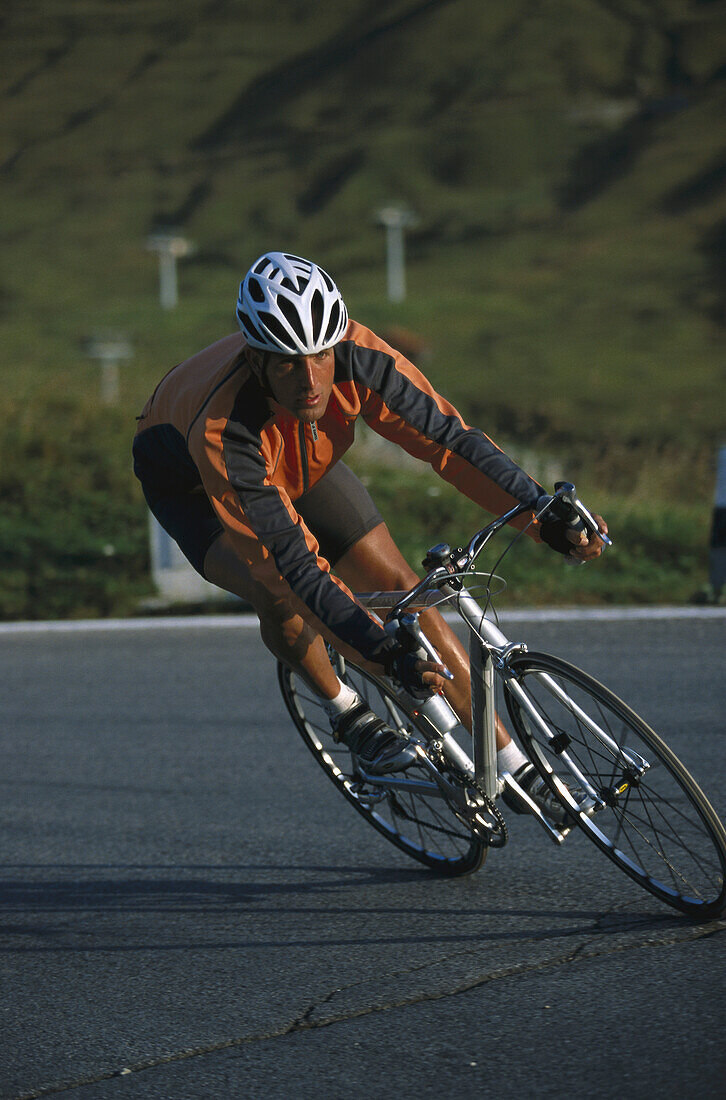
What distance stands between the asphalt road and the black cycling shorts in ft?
3.71

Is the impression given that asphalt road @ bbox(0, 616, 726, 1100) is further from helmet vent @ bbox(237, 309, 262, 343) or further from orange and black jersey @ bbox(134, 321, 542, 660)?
helmet vent @ bbox(237, 309, 262, 343)

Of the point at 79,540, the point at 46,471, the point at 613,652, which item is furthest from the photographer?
the point at 46,471

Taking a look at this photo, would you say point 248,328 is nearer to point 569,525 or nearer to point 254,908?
point 569,525

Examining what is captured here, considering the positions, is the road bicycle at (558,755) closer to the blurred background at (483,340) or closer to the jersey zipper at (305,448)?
the jersey zipper at (305,448)

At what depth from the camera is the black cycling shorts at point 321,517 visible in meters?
4.68

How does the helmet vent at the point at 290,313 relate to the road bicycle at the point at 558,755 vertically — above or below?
above

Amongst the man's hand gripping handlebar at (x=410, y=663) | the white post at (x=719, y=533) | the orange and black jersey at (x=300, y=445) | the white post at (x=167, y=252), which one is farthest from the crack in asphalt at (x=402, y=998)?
the white post at (x=167, y=252)

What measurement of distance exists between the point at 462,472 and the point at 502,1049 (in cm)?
179

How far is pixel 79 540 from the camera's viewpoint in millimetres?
11141

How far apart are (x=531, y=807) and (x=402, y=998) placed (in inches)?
31.3

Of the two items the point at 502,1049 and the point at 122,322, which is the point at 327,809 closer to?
the point at 502,1049

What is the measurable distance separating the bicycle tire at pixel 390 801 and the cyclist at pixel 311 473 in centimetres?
34

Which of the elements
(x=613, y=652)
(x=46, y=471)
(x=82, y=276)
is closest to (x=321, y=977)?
(x=613, y=652)

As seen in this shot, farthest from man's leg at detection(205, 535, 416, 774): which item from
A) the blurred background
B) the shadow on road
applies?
the blurred background
